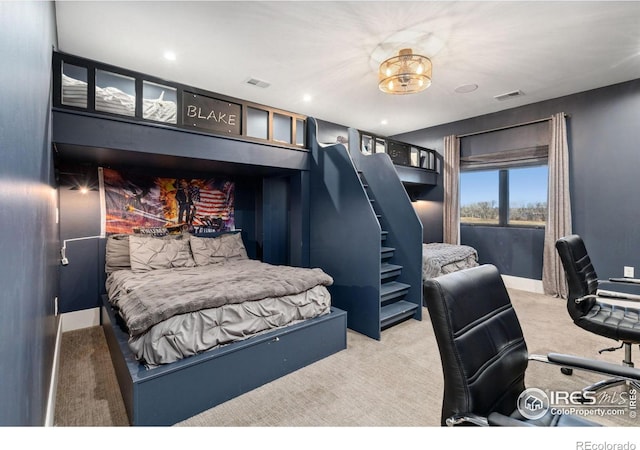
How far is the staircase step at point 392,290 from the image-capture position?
3.13 metres

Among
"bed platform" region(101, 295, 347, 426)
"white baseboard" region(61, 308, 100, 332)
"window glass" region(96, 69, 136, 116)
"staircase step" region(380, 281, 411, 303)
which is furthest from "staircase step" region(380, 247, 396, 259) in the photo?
"white baseboard" region(61, 308, 100, 332)

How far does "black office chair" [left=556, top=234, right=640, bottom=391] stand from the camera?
1.88m

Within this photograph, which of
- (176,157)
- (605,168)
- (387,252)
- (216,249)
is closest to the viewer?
(176,157)

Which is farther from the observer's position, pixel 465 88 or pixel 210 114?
pixel 465 88

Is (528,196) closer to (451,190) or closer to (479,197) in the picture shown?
(479,197)

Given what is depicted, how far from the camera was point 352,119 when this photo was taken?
5.32 metres

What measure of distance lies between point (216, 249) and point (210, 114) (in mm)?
1645

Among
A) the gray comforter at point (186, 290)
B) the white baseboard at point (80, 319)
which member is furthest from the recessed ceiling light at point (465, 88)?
the white baseboard at point (80, 319)

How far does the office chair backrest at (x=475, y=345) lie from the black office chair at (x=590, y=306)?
1.21 m

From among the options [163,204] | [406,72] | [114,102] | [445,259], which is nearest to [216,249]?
[163,204]

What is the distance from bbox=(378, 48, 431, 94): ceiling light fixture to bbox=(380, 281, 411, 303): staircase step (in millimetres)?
2106

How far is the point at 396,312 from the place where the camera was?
311cm

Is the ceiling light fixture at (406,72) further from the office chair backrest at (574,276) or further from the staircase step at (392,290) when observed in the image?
the staircase step at (392,290)
